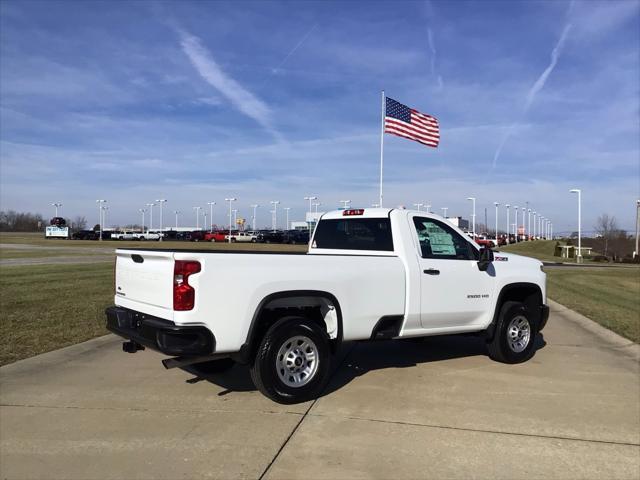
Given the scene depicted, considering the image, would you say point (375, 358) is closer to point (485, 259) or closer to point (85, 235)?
point (485, 259)

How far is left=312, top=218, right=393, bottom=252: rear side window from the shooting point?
669cm

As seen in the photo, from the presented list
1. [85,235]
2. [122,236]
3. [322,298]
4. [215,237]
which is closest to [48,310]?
[322,298]

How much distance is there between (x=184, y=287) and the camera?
4688 millimetres

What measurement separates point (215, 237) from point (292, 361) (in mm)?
66795

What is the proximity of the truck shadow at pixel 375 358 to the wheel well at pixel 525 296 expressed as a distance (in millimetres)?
898

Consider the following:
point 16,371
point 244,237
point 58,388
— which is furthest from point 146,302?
point 244,237

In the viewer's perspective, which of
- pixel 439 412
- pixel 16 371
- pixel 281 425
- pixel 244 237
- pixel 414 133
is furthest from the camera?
pixel 244 237

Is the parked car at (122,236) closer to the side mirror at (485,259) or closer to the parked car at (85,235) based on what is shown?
the parked car at (85,235)

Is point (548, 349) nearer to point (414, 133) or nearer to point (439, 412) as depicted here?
point (439, 412)

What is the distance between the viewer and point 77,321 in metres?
9.26

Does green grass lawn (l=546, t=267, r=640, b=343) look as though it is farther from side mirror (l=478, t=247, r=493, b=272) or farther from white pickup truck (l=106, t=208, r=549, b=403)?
side mirror (l=478, t=247, r=493, b=272)

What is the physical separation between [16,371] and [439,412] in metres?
4.75

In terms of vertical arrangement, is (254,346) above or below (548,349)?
above

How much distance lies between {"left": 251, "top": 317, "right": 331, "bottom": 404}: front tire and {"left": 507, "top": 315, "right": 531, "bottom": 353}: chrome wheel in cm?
296
